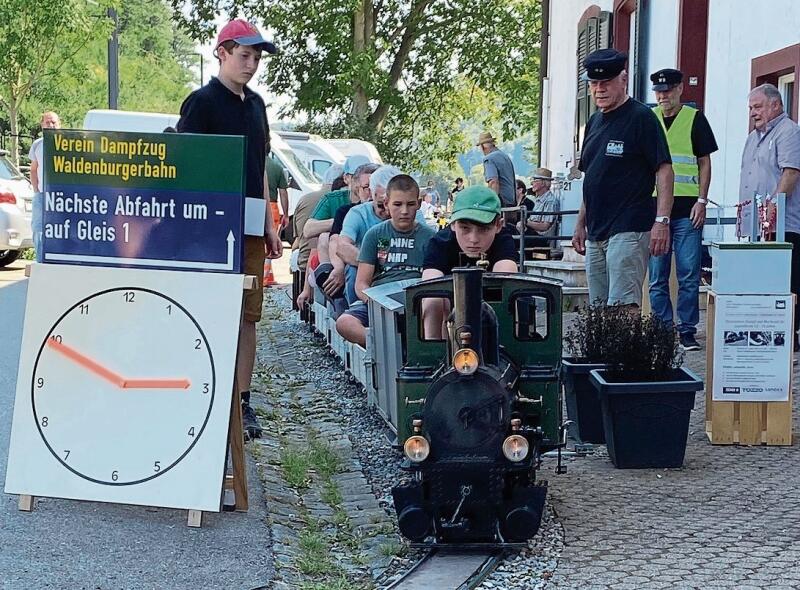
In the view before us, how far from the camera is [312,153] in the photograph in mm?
29125

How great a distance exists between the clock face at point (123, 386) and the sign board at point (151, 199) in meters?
0.20

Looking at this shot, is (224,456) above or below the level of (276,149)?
below

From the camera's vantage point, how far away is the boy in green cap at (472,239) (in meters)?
6.32

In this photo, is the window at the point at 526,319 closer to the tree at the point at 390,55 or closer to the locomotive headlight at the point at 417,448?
the locomotive headlight at the point at 417,448

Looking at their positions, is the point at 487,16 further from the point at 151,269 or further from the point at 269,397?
the point at 151,269

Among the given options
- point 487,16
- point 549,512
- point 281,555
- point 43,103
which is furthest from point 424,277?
point 487,16

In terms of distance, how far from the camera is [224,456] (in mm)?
5477

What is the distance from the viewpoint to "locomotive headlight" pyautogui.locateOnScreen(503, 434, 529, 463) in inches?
204

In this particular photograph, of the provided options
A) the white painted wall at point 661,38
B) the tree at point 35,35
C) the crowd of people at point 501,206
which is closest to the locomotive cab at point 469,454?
the crowd of people at point 501,206

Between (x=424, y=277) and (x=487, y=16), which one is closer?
(x=424, y=277)

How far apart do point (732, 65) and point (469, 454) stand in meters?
9.30

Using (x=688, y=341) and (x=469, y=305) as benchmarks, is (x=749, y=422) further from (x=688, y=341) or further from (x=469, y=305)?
(x=688, y=341)

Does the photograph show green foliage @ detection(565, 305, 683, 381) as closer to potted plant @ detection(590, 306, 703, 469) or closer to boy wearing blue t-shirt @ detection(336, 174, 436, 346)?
potted plant @ detection(590, 306, 703, 469)

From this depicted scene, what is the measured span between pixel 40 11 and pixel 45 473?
20134mm
